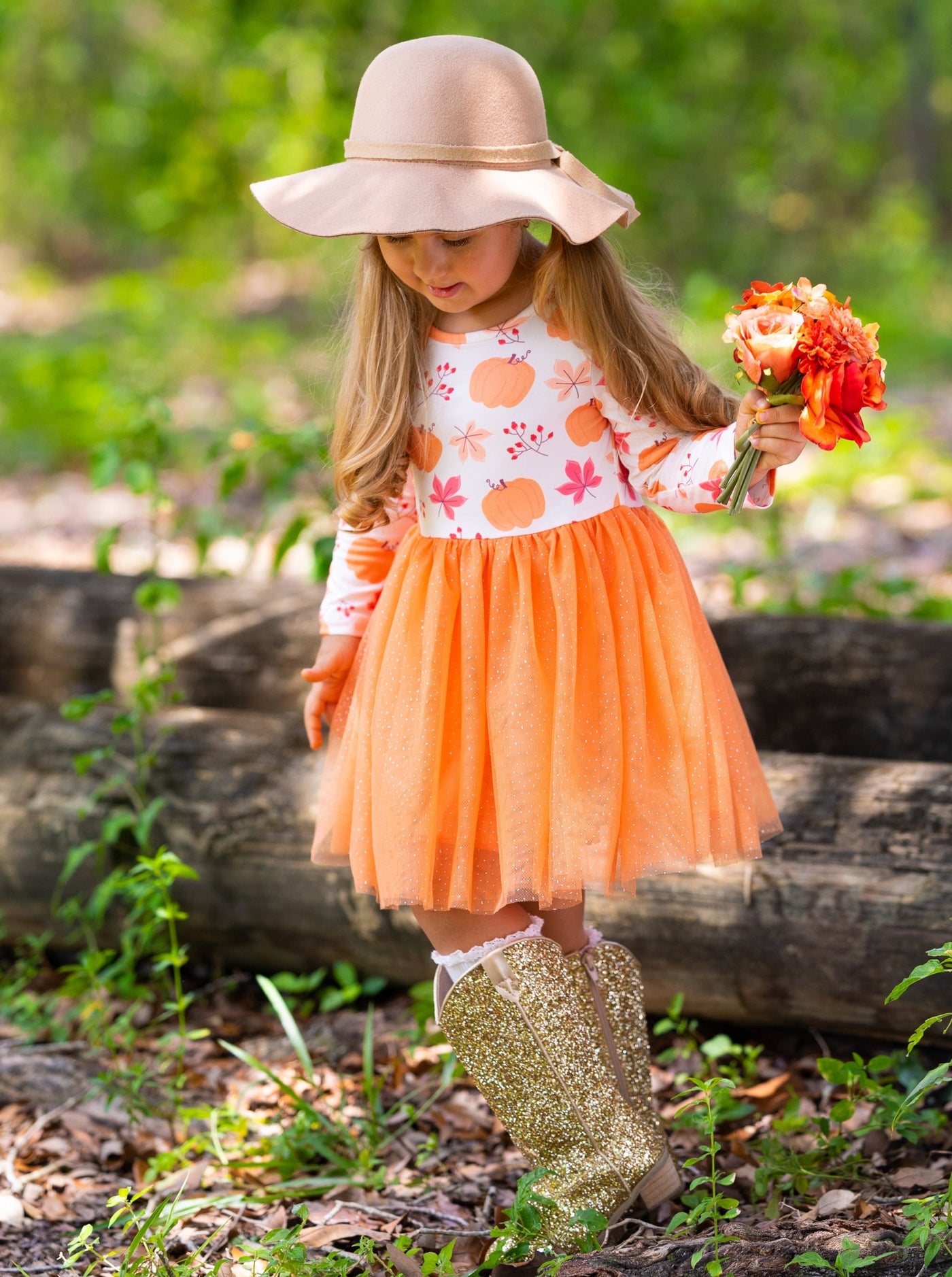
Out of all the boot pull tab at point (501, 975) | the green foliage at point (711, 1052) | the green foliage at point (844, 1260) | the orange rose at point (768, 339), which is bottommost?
the green foliage at point (711, 1052)

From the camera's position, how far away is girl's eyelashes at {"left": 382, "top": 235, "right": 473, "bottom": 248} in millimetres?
1747

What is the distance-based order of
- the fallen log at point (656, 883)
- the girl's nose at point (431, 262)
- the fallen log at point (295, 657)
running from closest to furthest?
1. the girl's nose at point (431, 262)
2. the fallen log at point (656, 883)
3. the fallen log at point (295, 657)

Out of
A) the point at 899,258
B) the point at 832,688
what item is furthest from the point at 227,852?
the point at 899,258

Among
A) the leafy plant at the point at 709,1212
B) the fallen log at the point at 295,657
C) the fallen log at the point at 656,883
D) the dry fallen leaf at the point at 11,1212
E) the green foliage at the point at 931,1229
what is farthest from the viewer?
the fallen log at the point at 295,657

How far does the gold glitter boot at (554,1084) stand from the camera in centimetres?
181

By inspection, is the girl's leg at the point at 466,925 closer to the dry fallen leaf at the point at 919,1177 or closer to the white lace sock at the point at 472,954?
the white lace sock at the point at 472,954

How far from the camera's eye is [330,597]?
2107mm

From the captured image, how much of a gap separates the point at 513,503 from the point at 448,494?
11cm

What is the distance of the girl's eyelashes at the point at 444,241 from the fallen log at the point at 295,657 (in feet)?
4.93

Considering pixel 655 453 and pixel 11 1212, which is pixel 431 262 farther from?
pixel 11 1212

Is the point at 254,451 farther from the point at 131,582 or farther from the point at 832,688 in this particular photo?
the point at 832,688

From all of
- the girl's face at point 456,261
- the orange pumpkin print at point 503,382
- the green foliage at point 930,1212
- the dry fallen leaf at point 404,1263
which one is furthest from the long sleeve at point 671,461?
the dry fallen leaf at point 404,1263

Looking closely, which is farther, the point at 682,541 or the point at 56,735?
the point at 682,541

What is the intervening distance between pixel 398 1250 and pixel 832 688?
1.68 meters
